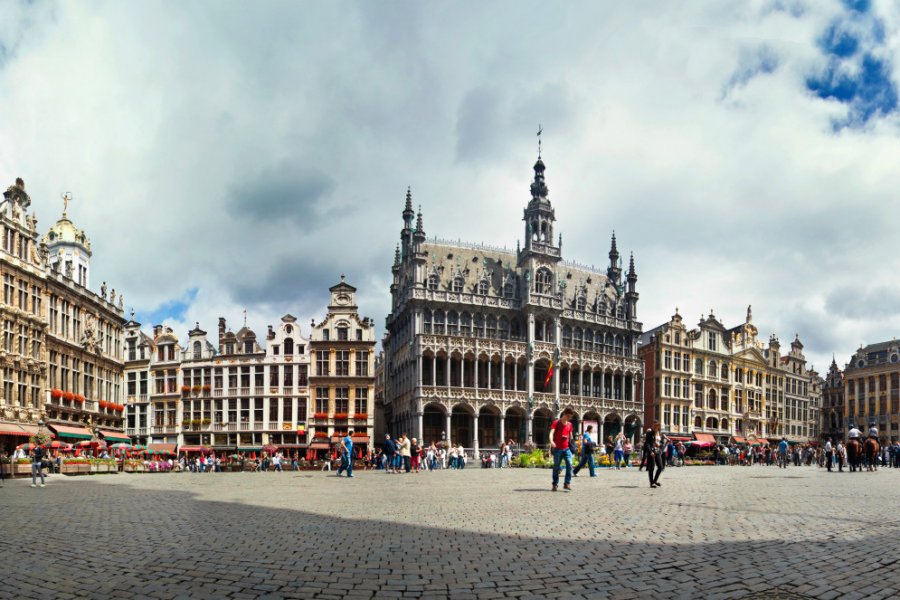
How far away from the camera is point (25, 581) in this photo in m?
7.68

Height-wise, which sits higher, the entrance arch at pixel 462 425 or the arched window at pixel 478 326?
the arched window at pixel 478 326

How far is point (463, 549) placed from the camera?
9.15 metres

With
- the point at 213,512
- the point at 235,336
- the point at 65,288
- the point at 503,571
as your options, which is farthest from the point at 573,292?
the point at 503,571

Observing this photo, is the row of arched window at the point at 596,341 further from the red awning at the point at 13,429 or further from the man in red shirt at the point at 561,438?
the man in red shirt at the point at 561,438

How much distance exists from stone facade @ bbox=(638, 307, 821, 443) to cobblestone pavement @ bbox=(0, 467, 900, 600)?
6692cm

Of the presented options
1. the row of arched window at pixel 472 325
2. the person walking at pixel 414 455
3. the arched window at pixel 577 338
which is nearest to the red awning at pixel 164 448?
the row of arched window at pixel 472 325

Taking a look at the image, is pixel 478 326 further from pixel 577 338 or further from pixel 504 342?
pixel 577 338

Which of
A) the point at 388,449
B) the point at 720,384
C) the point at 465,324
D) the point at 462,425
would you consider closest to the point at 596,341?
the point at 465,324

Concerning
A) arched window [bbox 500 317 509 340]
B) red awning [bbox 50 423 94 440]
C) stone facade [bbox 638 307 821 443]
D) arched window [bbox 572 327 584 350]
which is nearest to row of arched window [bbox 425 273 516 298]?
arched window [bbox 500 317 509 340]

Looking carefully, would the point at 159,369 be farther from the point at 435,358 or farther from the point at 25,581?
the point at 25,581

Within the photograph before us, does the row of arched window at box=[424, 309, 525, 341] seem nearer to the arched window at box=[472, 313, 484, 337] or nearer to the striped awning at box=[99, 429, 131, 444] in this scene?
the arched window at box=[472, 313, 484, 337]

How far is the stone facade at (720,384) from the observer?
81.1 m

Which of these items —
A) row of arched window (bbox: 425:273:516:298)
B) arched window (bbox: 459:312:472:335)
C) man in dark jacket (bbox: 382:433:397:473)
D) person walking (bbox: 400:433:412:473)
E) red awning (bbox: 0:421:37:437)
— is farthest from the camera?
arched window (bbox: 459:312:472:335)

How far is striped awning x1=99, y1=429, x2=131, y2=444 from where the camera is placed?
54.8m
